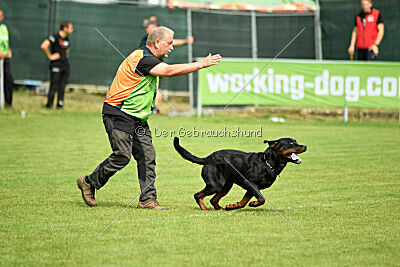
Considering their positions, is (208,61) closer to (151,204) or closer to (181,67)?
(181,67)

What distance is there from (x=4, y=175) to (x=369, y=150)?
6.50 meters

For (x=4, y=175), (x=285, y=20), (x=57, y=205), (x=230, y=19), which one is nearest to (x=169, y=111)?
(x=230, y=19)

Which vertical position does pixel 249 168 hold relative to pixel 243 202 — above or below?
above

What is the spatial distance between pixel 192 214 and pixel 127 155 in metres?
0.93

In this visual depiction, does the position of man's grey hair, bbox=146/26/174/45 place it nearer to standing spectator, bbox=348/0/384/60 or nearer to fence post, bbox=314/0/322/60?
standing spectator, bbox=348/0/384/60

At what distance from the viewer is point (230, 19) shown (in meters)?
20.2

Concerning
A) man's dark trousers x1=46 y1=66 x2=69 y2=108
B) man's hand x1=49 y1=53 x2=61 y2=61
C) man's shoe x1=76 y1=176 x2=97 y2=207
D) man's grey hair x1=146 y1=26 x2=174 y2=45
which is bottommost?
man's shoe x1=76 y1=176 x2=97 y2=207

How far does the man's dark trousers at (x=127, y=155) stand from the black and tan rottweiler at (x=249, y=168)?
0.47 metres

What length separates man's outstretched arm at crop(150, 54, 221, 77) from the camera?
633 centimetres

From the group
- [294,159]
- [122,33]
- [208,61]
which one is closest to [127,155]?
[208,61]

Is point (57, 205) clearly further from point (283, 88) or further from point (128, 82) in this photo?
point (283, 88)

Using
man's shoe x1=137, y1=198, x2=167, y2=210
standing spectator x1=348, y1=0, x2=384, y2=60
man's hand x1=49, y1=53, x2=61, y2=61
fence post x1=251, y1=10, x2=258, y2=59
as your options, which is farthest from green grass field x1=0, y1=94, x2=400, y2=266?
fence post x1=251, y1=10, x2=258, y2=59

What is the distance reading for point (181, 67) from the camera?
650 cm

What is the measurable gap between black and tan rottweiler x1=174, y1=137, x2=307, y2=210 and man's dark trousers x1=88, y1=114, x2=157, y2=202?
1.55 ft
